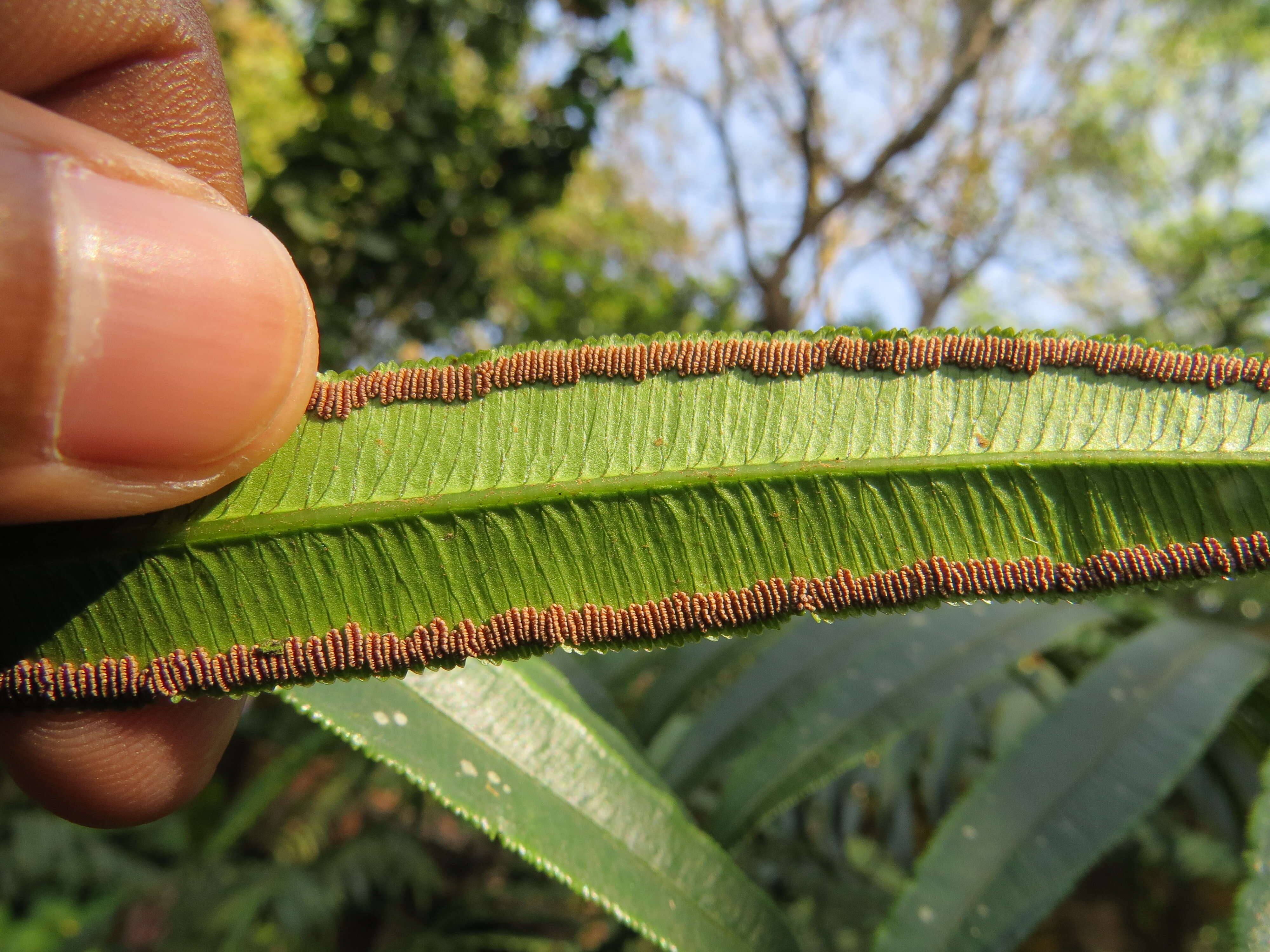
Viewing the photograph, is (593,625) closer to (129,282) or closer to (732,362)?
(732,362)

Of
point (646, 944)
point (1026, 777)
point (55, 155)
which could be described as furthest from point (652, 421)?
point (646, 944)

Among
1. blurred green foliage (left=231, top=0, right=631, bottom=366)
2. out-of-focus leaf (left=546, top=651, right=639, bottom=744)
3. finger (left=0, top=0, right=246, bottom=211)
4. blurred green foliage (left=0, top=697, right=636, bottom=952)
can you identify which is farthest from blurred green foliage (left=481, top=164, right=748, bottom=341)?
finger (left=0, top=0, right=246, bottom=211)

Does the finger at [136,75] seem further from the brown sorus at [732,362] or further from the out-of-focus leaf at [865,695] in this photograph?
the out-of-focus leaf at [865,695]

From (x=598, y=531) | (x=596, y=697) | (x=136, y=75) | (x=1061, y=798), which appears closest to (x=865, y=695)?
(x=1061, y=798)

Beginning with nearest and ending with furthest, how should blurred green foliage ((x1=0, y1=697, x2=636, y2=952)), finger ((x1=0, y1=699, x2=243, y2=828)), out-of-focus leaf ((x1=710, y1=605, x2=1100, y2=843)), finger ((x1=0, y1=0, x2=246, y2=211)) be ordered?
finger ((x1=0, y1=0, x2=246, y2=211)) < finger ((x1=0, y1=699, x2=243, y2=828)) < out-of-focus leaf ((x1=710, y1=605, x2=1100, y2=843)) < blurred green foliage ((x1=0, y1=697, x2=636, y2=952))

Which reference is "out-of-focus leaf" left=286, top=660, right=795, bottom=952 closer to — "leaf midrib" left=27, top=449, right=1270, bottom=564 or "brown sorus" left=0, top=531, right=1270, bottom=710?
"brown sorus" left=0, top=531, right=1270, bottom=710

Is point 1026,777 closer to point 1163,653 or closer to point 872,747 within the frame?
point 872,747
